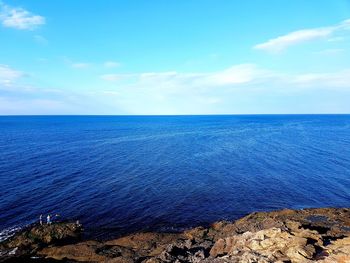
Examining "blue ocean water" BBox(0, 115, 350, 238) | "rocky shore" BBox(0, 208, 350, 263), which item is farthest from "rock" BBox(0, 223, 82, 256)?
"blue ocean water" BBox(0, 115, 350, 238)

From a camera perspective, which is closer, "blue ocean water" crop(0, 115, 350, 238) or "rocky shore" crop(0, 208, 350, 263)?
"rocky shore" crop(0, 208, 350, 263)

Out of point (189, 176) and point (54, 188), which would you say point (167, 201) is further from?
point (54, 188)

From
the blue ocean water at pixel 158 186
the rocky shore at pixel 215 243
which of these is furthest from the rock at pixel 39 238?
the blue ocean water at pixel 158 186

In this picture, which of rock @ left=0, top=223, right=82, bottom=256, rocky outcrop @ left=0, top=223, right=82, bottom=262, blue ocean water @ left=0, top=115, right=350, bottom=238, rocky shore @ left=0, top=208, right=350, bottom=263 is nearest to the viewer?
rocky shore @ left=0, top=208, right=350, bottom=263

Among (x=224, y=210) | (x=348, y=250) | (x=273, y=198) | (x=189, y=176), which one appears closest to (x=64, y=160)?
(x=189, y=176)

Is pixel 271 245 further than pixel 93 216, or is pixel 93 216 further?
pixel 93 216

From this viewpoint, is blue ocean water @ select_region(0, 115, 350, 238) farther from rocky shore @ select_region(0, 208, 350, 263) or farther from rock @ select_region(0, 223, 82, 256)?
rocky shore @ select_region(0, 208, 350, 263)

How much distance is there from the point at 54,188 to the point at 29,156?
36193 millimetres

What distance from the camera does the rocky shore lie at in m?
20.6

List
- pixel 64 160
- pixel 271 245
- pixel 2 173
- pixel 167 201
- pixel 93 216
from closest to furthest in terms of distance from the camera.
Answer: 1. pixel 271 245
2. pixel 93 216
3. pixel 167 201
4. pixel 2 173
5. pixel 64 160

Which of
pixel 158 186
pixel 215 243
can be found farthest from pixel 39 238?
pixel 158 186

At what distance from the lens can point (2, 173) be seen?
5909cm

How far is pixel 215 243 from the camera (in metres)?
26.7

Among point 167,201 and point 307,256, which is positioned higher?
point 307,256
